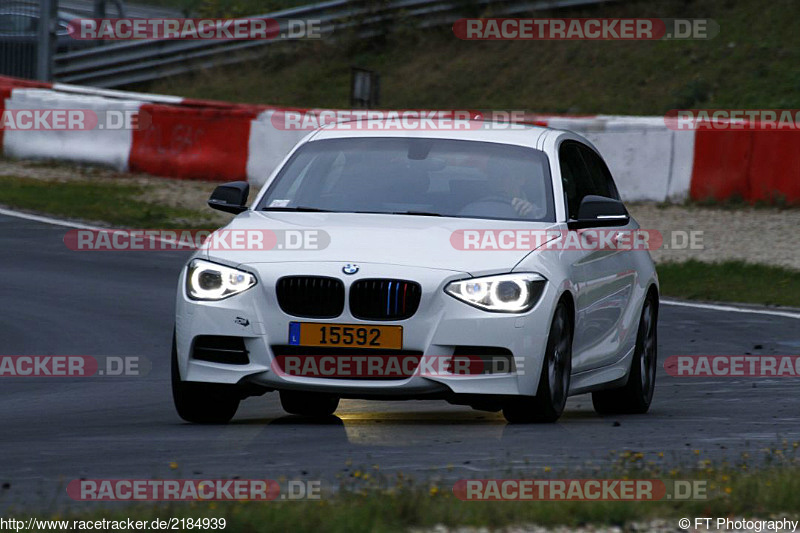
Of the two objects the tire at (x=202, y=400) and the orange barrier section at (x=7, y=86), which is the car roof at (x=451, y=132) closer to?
the tire at (x=202, y=400)

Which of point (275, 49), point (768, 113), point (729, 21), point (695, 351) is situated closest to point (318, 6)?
point (275, 49)

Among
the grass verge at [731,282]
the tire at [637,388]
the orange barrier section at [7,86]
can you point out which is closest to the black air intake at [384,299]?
the tire at [637,388]

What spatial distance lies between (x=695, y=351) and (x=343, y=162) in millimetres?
4150

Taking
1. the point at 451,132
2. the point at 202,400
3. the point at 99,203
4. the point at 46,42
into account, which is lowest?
the point at 99,203

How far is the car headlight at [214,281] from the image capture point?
7816 millimetres

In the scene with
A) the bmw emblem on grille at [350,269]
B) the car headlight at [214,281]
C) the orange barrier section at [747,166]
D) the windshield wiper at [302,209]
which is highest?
the windshield wiper at [302,209]

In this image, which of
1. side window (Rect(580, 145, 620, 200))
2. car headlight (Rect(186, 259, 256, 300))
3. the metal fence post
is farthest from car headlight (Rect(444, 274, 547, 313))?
the metal fence post

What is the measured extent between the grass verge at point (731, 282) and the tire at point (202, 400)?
26.7 feet

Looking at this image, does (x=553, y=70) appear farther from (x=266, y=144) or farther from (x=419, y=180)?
(x=419, y=180)

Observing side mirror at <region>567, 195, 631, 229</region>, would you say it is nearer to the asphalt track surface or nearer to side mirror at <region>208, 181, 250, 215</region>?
the asphalt track surface

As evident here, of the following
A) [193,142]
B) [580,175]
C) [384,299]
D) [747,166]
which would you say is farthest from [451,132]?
[193,142]

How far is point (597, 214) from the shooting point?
28.6 feet

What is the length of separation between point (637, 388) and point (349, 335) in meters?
2.61

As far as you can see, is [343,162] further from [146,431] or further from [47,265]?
[47,265]
